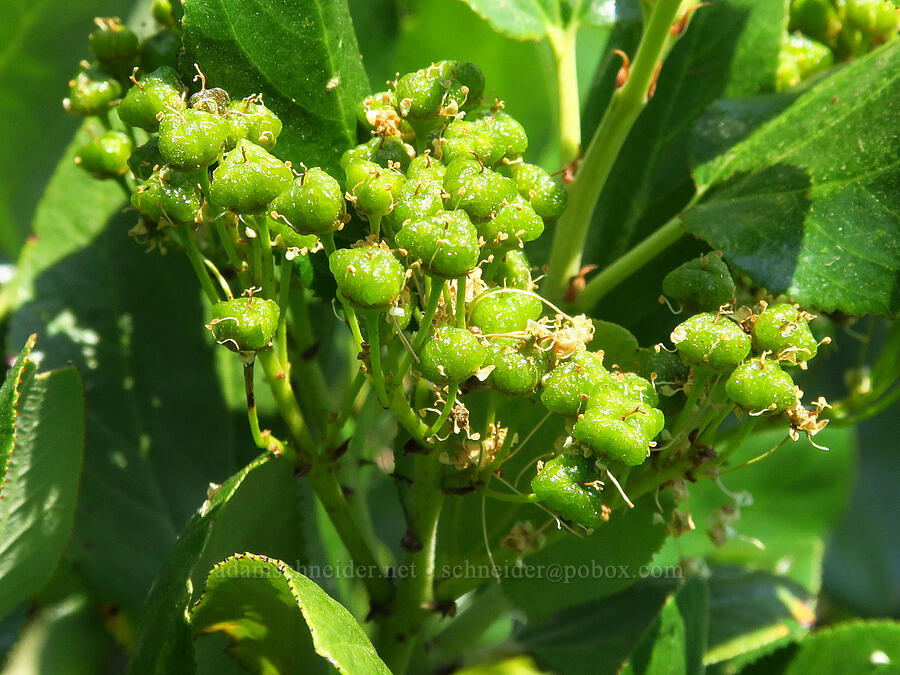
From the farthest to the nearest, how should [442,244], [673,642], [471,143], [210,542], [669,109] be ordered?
1. [669,109]
2. [673,642]
3. [210,542]
4. [471,143]
5. [442,244]

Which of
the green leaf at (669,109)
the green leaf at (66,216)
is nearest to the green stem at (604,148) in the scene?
the green leaf at (669,109)

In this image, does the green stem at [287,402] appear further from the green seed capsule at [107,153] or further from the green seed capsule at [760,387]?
the green seed capsule at [760,387]

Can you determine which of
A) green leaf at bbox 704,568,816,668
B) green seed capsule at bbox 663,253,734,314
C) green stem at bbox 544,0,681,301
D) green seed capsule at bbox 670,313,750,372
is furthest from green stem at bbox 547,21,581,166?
green leaf at bbox 704,568,816,668

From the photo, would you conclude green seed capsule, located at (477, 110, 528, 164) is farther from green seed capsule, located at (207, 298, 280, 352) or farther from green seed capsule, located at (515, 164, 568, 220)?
green seed capsule, located at (207, 298, 280, 352)

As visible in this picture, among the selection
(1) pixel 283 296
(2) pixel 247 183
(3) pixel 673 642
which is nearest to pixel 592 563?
(3) pixel 673 642

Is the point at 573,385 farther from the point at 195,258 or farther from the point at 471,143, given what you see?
the point at 195,258

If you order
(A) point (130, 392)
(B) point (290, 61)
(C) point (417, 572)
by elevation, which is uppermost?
(B) point (290, 61)

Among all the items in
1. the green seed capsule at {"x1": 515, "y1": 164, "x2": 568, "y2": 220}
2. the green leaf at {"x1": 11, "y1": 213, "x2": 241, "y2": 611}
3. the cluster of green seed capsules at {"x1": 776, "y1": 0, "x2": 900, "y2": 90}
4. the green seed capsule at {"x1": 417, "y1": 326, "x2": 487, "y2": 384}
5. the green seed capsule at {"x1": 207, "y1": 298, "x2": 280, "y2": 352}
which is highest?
the cluster of green seed capsules at {"x1": 776, "y1": 0, "x2": 900, "y2": 90}
